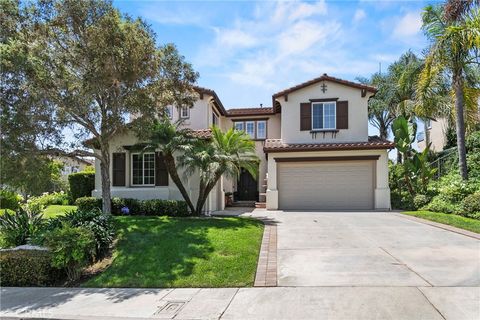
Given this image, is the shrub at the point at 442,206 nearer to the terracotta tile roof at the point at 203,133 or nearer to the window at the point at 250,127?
the terracotta tile roof at the point at 203,133

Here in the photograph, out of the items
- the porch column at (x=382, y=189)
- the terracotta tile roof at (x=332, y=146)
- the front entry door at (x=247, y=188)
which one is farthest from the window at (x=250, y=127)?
the porch column at (x=382, y=189)

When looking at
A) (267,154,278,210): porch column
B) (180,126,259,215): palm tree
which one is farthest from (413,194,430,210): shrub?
(180,126,259,215): palm tree

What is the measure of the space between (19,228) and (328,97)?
51.9 feet

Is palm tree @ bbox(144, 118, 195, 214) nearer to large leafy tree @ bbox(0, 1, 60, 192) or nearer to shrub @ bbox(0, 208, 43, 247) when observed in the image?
large leafy tree @ bbox(0, 1, 60, 192)

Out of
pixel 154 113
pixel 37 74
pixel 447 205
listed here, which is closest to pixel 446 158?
pixel 447 205

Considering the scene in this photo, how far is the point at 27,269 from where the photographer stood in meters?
7.86

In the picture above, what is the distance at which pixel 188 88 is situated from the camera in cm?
1364

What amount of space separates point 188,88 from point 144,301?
890 cm

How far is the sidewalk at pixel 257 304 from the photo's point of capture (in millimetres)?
5348

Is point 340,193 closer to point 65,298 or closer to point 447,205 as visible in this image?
point 447,205

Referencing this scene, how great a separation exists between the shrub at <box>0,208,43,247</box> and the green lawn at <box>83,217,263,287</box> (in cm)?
217

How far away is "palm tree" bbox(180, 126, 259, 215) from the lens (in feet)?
45.5

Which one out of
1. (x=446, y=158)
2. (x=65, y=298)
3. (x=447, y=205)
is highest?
(x=446, y=158)

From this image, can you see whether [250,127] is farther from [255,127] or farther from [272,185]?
[272,185]
